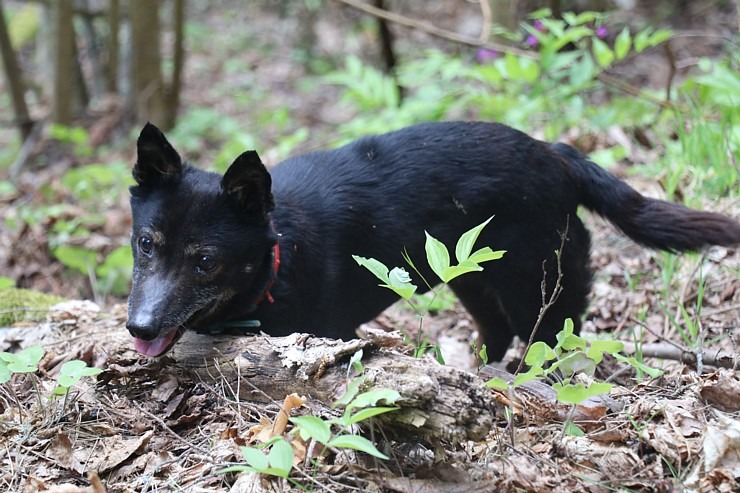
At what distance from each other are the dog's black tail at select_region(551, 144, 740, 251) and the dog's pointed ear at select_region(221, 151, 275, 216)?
1780 millimetres

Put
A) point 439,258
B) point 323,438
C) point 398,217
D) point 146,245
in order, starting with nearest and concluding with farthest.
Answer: point 323,438, point 439,258, point 146,245, point 398,217

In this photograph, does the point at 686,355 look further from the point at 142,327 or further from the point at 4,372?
the point at 4,372

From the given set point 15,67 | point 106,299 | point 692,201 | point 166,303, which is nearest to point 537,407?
point 166,303

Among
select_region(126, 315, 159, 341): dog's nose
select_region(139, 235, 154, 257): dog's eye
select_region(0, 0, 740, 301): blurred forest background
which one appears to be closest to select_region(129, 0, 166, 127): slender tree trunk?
select_region(0, 0, 740, 301): blurred forest background

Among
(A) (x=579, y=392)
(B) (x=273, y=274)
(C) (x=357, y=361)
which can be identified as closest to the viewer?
(A) (x=579, y=392)

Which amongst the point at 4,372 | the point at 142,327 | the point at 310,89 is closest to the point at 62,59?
the point at 310,89

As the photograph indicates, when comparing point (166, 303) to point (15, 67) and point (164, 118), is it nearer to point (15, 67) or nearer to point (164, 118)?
point (164, 118)

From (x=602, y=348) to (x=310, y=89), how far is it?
1120cm

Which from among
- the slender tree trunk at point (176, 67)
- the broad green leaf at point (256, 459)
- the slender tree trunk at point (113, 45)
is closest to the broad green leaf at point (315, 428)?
the broad green leaf at point (256, 459)

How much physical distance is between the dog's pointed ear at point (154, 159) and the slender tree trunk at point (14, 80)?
772cm

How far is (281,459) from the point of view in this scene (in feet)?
7.25

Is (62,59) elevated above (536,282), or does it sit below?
below

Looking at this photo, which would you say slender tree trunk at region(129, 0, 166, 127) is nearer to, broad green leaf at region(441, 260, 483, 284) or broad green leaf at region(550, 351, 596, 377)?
broad green leaf at region(441, 260, 483, 284)

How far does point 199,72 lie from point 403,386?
1353 centimetres
